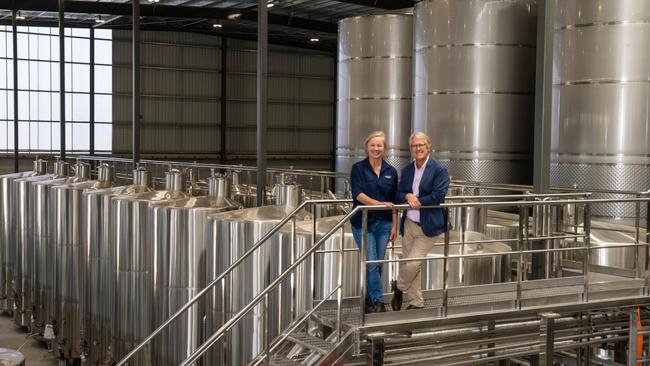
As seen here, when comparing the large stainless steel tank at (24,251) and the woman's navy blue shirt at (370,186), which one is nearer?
the woman's navy blue shirt at (370,186)

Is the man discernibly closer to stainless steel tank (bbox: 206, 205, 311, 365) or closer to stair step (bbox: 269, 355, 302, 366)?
stair step (bbox: 269, 355, 302, 366)

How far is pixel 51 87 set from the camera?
39.4m

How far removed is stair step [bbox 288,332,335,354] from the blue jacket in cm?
168

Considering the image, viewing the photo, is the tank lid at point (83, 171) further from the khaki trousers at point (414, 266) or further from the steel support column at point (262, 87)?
the khaki trousers at point (414, 266)

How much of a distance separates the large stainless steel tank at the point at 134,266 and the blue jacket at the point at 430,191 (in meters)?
7.69

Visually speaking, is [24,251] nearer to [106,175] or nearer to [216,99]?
[106,175]

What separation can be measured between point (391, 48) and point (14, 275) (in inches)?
566

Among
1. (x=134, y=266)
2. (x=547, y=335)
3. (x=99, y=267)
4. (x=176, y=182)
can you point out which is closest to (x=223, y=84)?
(x=99, y=267)

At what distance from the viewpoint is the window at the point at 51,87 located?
127 ft

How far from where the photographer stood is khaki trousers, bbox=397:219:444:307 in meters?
8.75

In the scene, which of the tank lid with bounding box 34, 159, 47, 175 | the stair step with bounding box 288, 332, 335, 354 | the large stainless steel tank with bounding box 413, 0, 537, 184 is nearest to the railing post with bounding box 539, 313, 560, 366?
the stair step with bounding box 288, 332, 335, 354

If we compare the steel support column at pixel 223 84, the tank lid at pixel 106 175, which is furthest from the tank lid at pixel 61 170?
the steel support column at pixel 223 84

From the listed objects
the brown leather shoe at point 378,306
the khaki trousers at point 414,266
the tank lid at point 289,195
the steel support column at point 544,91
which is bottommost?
the brown leather shoe at point 378,306

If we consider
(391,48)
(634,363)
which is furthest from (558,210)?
(391,48)
